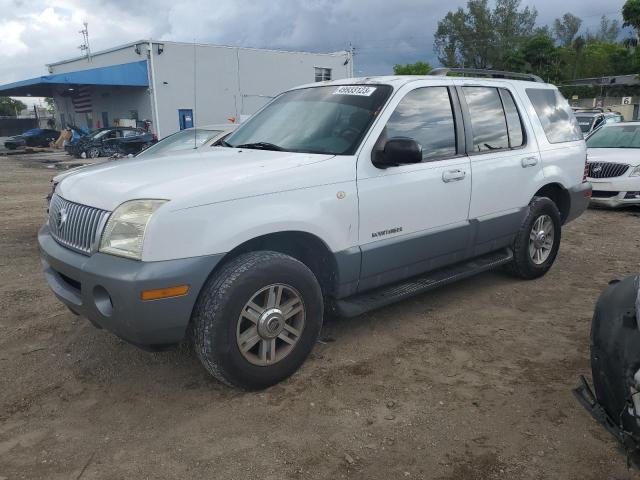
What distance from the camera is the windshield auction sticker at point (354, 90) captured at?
4066 mm

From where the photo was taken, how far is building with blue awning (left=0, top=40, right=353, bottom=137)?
28.4m

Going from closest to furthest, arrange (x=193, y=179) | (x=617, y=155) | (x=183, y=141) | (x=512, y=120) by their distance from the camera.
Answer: (x=193, y=179)
(x=512, y=120)
(x=183, y=141)
(x=617, y=155)

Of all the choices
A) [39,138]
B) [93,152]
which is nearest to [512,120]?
[93,152]

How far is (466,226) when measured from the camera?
14.7ft

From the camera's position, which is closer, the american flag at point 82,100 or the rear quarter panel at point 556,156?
the rear quarter panel at point 556,156

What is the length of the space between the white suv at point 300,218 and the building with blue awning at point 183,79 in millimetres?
25295

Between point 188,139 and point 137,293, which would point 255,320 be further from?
point 188,139

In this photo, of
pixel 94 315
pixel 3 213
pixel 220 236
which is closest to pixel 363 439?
pixel 220 236

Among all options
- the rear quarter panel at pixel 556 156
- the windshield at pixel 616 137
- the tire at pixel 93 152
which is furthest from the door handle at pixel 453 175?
the tire at pixel 93 152

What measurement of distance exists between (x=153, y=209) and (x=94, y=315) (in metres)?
0.70

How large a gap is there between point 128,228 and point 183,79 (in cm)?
2828

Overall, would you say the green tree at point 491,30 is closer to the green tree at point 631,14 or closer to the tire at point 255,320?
the green tree at point 631,14

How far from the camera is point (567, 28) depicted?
89438mm

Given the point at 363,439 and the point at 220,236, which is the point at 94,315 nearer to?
the point at 220,236
